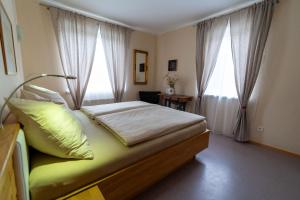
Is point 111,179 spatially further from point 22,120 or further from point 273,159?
point 273,159

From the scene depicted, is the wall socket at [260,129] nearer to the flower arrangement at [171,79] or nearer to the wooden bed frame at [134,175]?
the wooden bed frame at [134,175]

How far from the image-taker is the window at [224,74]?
2875mm

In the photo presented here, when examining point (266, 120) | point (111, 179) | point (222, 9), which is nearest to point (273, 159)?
point (266, 120)

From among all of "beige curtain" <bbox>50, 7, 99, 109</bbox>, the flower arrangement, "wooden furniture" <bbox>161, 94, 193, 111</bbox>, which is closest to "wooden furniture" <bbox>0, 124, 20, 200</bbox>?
"beige curtain" <bbox>50, 7, 99, 109</bbox>

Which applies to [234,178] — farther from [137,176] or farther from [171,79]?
[171,79]

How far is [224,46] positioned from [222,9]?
0.70 meters

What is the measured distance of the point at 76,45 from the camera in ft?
9.50

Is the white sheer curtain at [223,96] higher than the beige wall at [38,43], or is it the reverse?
the beige wall at [38,43]

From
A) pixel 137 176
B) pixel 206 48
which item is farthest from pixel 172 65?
pixel 137 176

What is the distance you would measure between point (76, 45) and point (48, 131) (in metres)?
2.48

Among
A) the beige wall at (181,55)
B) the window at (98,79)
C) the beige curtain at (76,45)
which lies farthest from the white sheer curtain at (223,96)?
the beige curtain at (76,45)

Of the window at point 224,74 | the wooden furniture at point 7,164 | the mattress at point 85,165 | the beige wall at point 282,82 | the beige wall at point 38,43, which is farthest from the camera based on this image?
the window at point 224,74

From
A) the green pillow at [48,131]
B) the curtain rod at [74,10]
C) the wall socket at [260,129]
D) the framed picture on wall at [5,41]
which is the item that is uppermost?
the curtain rod at [74,10]

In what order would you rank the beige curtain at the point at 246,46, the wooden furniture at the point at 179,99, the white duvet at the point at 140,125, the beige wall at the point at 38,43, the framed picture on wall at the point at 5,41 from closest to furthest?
the framed picture on wall at the point at 5,41 → the white duvet at the point at 140,125 → the beige curtain at the point at 246,46 → the beige wall at the point at 38,43 → the wooden furniture at the point at 179,99
